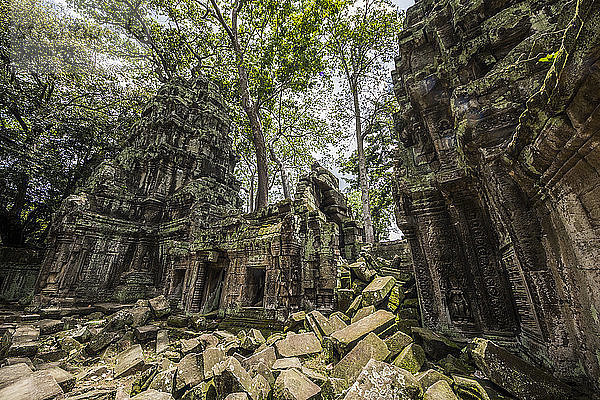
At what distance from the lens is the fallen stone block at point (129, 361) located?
A: 16.7ft

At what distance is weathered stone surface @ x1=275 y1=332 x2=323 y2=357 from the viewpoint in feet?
14.7

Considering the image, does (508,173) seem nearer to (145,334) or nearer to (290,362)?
(290,362)

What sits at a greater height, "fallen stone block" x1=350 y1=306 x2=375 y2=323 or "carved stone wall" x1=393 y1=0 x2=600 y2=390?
"carved stone wall" x1=393 y1=0 x2=600 y2=390

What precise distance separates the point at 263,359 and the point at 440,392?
2.84m

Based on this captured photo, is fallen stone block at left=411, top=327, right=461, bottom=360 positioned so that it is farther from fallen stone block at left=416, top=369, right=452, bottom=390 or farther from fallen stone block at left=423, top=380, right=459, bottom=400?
fallen stone block at left=423, top=380, right=459, bottom=400

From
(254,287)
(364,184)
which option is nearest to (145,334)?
(254,287)

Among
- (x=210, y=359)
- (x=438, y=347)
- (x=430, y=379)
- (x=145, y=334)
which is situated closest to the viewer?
(x=430, y=379)

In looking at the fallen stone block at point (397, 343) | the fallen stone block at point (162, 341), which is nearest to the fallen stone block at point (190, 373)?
the fallen stone block at point (162, 341)

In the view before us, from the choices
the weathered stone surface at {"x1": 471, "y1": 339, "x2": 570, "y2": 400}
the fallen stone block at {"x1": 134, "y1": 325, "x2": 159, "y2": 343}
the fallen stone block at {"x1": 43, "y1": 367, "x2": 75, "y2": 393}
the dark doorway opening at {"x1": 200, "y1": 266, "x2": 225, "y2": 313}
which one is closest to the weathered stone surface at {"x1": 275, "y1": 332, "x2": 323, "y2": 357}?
the weathered stone surface at {"x1": 471, "y1": 339, "x2": 570, "y2": 400}

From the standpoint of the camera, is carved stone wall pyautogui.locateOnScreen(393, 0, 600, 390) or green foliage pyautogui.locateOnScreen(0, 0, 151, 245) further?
green foliage pyautogui.locateOnScreen(0, 0, 151, 245)

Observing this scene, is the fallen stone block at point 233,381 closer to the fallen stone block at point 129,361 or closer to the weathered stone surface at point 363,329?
the weathered stone surface at point 363,329

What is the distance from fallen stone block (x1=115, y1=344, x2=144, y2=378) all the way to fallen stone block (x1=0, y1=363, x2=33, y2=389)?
56.9 inches

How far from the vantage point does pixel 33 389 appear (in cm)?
393

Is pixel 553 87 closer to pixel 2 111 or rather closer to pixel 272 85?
pixel 272 85
